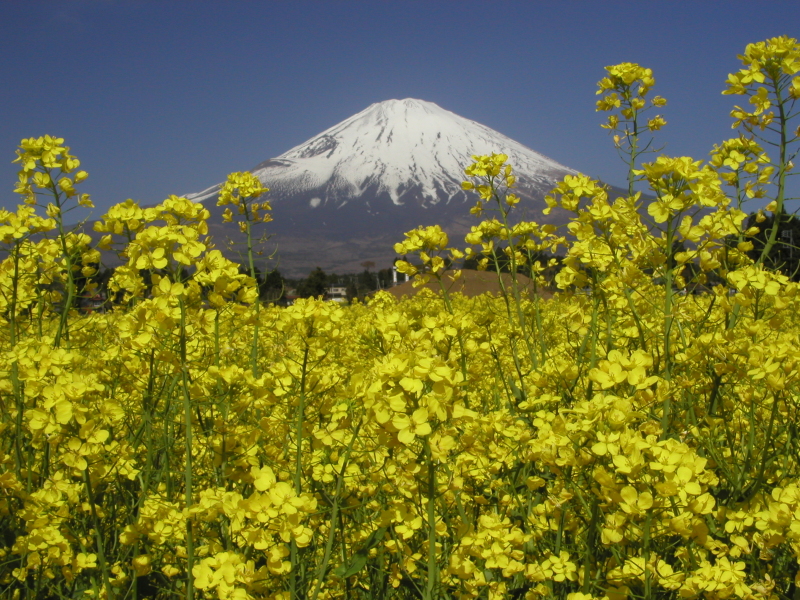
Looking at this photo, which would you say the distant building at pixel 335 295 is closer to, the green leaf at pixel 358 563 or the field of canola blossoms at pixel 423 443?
the field of canola blossoms at pixel 423 443

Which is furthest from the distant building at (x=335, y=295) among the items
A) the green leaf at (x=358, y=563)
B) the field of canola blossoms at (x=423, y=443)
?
the green leaf at (x=358, y=563)

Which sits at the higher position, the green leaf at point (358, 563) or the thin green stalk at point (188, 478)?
the thin green stalk at point (188, 478)

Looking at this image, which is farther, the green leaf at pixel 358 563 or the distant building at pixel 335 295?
the distant building at pixel 335 295

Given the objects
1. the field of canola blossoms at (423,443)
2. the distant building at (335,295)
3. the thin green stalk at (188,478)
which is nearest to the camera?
the field of canola blossoms at (423,443)

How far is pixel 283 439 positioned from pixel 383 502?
537 millimetres

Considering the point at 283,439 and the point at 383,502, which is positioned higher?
the point at 283,439

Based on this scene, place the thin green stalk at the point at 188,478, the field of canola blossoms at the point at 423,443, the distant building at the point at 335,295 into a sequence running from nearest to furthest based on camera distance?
the field of canola blossoms at the point at 423,443, the thin green stalk at the point at 188,478, the distant building at the point at 335,295

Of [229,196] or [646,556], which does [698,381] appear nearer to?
[646,556]

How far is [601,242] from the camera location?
2.80 metres

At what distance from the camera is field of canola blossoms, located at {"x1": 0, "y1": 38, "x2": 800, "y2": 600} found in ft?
5.61

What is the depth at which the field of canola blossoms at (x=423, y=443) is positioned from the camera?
5.61 feet

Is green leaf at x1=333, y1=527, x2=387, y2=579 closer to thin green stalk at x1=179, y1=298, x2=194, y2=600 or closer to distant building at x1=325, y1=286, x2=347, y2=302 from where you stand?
thin green stalk at x1=179, y1=298, x2=194, y2=600

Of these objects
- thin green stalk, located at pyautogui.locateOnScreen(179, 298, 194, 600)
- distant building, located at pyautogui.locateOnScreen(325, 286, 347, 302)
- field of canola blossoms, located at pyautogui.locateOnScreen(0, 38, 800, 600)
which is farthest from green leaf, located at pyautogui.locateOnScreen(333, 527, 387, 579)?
distant building, located at pyautogui.locateOnScreen(325, 286, 347, 302)

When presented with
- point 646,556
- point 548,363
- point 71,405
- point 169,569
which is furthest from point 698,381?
point 71,405
